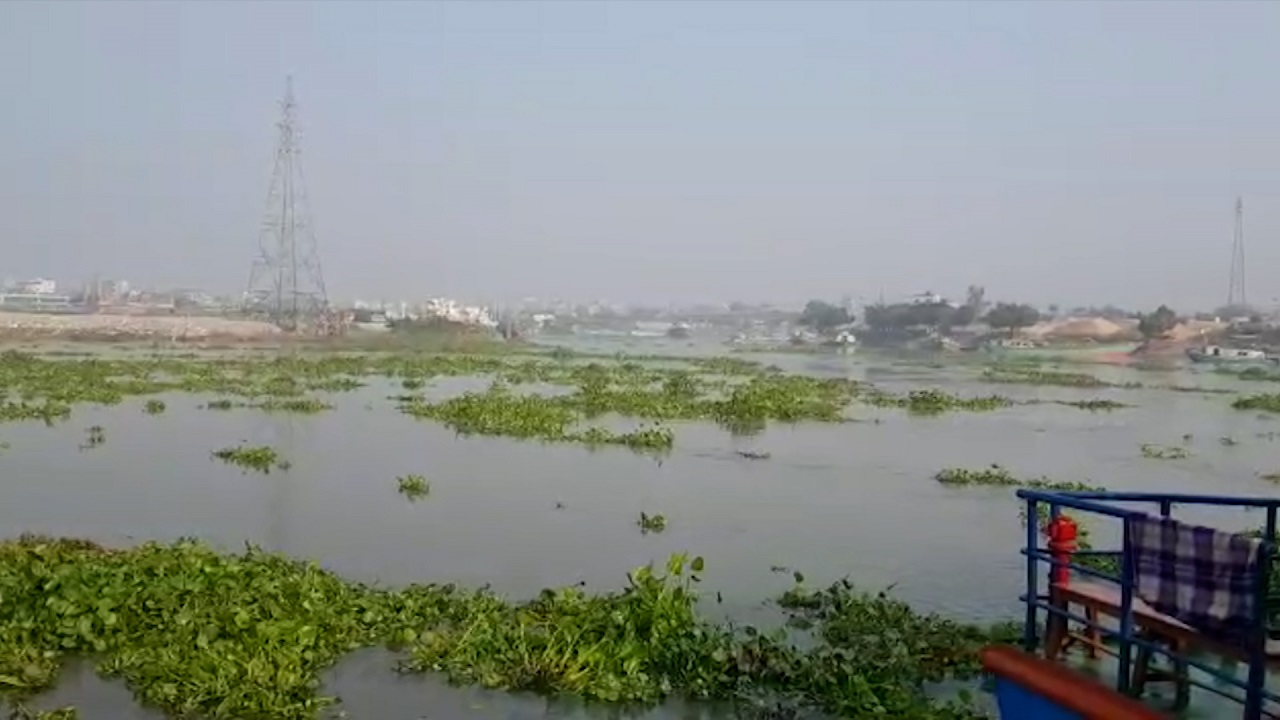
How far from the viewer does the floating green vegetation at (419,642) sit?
7.83 m

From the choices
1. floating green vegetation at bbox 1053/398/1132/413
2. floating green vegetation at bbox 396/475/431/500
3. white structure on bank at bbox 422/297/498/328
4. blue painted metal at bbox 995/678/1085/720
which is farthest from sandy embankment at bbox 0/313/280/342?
blue painted metal at bbox 995/678/1085/720

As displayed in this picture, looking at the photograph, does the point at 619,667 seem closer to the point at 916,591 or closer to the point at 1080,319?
the point at 916,591

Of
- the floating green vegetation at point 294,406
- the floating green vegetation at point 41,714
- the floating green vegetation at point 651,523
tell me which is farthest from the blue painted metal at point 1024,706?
the floating green vegetation at point 294,406

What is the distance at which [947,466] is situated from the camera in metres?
22.7

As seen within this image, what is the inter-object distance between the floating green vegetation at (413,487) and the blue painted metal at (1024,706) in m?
12.0

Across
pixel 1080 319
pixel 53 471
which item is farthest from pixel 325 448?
pixel 1080 319

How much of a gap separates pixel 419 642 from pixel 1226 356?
7828cm

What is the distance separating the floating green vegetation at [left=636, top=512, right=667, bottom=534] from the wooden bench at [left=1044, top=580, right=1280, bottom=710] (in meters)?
8.44

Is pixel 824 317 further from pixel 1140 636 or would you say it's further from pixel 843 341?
pixel 1140 636

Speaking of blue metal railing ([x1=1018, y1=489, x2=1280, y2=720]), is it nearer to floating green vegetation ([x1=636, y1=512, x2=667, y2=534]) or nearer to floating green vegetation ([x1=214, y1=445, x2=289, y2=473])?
floating green vegetation ([x1=636, y1=512, x2=667, y2=534])

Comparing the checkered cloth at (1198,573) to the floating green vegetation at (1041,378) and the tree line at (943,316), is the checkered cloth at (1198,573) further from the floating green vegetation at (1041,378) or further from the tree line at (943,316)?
the tree line at (943,316)

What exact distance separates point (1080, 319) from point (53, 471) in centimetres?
9773

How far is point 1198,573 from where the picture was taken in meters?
4.94

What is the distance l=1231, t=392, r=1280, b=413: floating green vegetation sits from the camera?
39.6 m
